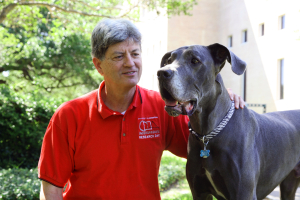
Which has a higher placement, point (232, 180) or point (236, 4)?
point (236, 4)

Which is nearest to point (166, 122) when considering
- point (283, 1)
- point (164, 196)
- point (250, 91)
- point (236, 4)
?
point (164, 196)

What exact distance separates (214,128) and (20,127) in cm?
617

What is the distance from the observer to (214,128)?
2701 millimetres

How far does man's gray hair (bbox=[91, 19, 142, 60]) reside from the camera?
2.73 m

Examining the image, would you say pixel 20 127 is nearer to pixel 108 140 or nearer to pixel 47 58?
pixel 108 140

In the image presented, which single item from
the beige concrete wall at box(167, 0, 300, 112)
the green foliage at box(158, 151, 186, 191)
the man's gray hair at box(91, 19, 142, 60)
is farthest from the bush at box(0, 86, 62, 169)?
the beige concrete wall at box(167, 0, 300, 112)

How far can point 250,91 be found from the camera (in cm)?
1852

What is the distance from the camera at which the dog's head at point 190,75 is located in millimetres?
2361

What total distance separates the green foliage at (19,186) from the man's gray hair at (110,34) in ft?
10.8

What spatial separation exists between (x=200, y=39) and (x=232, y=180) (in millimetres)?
20431

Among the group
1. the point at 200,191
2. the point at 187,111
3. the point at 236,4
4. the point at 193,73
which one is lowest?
the point at 200,191

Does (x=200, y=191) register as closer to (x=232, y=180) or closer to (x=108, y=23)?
(x=232, y=180)

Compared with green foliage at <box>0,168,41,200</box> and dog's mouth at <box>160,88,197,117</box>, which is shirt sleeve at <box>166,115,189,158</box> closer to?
dog's mouth at <box>160,88,197,117</box>

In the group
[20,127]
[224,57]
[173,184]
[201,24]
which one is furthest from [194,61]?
[201,24]
